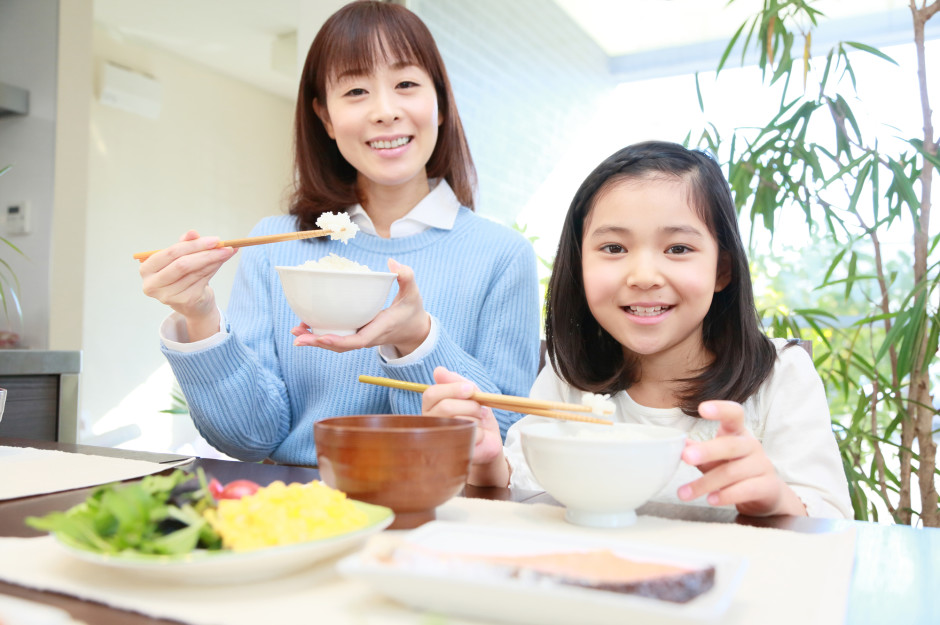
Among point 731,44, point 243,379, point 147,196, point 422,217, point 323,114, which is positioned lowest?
point 243,379

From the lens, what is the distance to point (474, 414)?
85cm

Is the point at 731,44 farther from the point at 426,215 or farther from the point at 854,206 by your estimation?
the point at 426,215

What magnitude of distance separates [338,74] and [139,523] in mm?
1119

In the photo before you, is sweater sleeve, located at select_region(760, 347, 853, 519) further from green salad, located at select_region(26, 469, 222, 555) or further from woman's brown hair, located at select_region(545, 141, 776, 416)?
green salad, located at select_region(26, 469, 222, 555)

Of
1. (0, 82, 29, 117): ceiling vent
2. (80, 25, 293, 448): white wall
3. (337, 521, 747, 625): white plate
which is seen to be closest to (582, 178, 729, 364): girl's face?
(337, 521, 747, 625): white plate

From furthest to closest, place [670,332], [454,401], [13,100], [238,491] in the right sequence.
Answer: [13,100] → [670,332] → [454,401] → [238,491]

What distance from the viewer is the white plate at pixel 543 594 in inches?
16.5

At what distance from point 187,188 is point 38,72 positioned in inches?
91.1

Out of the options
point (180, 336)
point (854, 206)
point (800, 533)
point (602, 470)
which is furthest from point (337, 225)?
point (854, 206)

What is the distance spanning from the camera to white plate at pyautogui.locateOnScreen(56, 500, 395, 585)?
49cm

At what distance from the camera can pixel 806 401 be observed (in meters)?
1.12

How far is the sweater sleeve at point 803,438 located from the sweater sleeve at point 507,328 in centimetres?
48

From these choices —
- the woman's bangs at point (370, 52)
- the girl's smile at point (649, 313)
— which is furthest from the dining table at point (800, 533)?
the woman's bangs at point (370, 52)

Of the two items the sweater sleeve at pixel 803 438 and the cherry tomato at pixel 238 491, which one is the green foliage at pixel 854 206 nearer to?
the sweater sleeve at pixel 803 438
